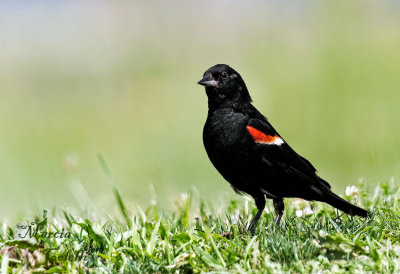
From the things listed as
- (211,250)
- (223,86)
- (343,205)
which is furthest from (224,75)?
(211,250)

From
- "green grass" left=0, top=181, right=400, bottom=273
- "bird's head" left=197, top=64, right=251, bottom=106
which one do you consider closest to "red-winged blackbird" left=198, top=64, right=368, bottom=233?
"bird's head" left=197, top=64, right=251, bottom=106

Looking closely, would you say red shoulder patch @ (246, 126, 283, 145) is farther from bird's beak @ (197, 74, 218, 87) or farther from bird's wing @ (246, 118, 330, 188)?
bird's beak @ (197, 74, 218, 87)

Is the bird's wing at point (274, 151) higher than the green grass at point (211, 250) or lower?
higher

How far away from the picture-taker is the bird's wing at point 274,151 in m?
4.25

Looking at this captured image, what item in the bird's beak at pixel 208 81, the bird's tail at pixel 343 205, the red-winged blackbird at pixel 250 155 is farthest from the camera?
the bird's beak at pixel 208 81

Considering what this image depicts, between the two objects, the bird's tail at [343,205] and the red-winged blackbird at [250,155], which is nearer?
the bird's tail at [343,205]

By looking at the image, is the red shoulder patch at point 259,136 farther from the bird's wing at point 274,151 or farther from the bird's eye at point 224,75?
the bird's eye at point 224,75

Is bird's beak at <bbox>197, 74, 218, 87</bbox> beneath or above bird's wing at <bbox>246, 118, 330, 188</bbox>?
above

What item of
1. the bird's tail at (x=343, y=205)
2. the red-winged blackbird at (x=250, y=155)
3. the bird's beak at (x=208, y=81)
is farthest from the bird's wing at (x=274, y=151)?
the bird's beak at (x=208, y=81)

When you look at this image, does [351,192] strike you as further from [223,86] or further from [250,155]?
[223,86]

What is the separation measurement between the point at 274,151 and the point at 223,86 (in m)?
0.66

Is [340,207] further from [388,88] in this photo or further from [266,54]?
[266,54]

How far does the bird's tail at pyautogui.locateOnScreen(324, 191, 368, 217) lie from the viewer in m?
4.04

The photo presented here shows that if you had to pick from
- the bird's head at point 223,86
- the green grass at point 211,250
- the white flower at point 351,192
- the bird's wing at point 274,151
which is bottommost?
the white flower at point 351,192
